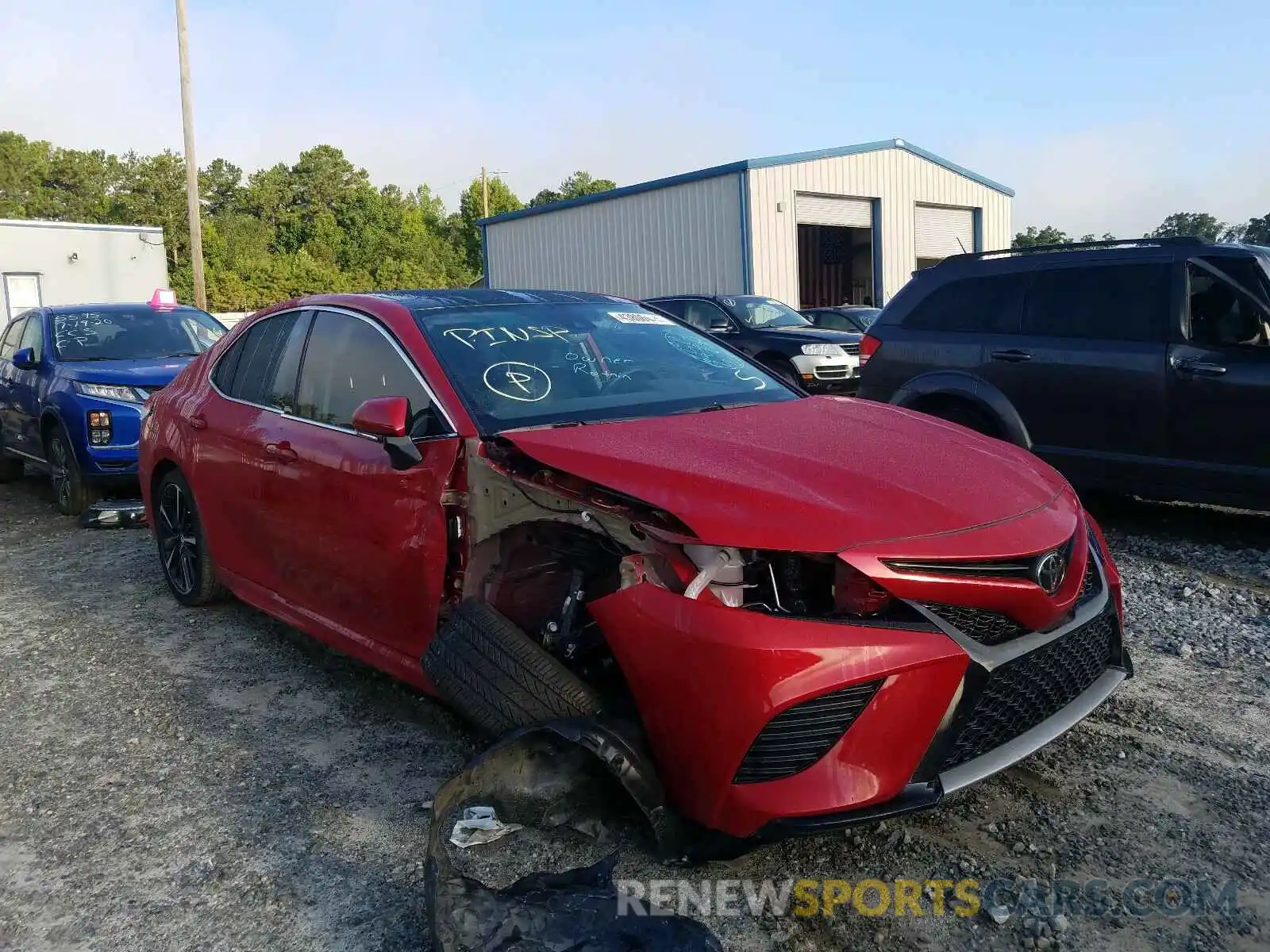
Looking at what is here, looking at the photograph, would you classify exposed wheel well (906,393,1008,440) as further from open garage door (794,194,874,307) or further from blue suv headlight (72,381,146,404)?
open garage door (794,194,874,307)

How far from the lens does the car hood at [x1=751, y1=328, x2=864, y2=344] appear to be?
13148mm

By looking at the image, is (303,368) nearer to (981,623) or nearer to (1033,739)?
(981,623)

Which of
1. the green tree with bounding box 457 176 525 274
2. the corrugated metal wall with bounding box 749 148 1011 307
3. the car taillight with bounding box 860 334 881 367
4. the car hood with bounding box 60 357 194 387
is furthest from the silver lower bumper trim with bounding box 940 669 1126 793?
the green tree with bounding box 457 176 525 274

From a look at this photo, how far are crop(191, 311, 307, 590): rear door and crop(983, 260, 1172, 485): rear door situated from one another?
172 inches

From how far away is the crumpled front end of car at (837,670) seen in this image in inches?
95.3

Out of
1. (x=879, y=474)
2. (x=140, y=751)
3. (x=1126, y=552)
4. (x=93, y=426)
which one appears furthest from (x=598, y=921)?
(x=93, y=426)

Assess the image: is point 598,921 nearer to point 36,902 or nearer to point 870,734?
point 870,734

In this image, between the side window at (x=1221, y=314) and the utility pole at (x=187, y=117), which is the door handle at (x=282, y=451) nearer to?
the side window at (x=1221, y=314)

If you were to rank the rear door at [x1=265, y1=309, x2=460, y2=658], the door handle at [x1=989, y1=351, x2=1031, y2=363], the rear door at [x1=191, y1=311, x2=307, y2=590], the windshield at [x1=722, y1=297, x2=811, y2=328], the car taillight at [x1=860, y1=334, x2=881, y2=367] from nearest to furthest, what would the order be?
1. the rear door at [x1=265, y1=309, x2=460, y2=658]
2. the rear door at [x1=191, y1=311, x2=307, y2=590]
3. the door handle at [x1=989, y1=351, x2=1031, y2=363]
4. the car taillight at [x1=860, y1=334, x2=881, y2=367]
5. the windshield at [x1=722, y1=297, x2=811, y2=328]

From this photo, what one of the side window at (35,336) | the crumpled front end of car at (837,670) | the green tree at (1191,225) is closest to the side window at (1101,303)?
the crumpled front end of car at (837,670)

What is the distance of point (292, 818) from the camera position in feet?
10.6

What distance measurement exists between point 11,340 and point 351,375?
7.65m

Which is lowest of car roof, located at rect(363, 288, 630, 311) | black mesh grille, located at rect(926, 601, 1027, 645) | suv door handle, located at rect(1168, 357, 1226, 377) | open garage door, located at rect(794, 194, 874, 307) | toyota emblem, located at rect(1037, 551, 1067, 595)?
black mesh grille, located at rect(926, 601, 1027, 645)

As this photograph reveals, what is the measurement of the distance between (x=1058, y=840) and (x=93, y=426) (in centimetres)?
755
